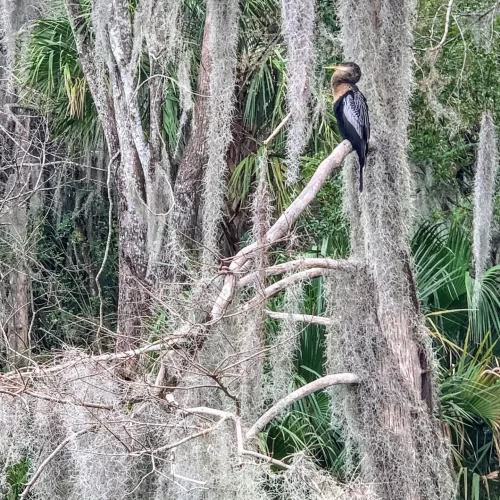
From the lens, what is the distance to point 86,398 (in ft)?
14.0

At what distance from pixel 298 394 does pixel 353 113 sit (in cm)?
130

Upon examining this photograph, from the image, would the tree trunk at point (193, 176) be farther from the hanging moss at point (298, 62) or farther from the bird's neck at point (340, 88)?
the hanging moss at point (298, 62)

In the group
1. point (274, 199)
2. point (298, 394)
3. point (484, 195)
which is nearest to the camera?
point (298, 394)

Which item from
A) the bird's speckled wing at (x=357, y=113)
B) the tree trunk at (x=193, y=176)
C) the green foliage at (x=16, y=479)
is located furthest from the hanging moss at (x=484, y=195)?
the green foliage at (x=16, y=479)

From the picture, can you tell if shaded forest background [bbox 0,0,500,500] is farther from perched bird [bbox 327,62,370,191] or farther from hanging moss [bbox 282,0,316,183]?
perched bird [bbox 327,62,370,191]

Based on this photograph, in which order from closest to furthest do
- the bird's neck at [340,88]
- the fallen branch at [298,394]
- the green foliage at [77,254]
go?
the fallen branch at [298,394] < the bird's neck at [340,88] < the green foliage at [77,254]

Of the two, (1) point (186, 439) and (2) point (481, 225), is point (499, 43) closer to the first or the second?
(2) point (481, 225)

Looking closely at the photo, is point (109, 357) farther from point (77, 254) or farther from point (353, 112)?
point (77, 254)

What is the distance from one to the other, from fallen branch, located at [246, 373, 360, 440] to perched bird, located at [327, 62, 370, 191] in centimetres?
87

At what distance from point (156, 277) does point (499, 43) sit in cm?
288

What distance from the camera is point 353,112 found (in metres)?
4.77

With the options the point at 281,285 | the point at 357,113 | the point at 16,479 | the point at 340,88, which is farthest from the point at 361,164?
the point at 16,479

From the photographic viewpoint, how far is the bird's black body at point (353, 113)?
4.69 m

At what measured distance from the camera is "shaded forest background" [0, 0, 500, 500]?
580 cm
